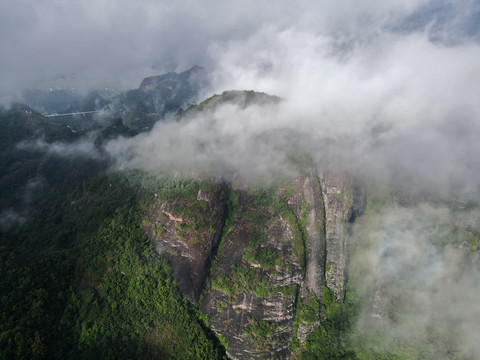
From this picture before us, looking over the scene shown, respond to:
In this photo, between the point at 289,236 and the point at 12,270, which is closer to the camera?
the point at 12,270

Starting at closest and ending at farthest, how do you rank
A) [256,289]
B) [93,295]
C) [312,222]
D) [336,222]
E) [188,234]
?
1. [93,295]
2. [256,289]
3. [188,234]
4. [336,222]
5. [312,222]

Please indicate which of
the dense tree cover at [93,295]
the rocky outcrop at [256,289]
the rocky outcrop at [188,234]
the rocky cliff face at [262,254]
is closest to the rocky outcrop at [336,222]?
the rocky cliff face at [262,254]

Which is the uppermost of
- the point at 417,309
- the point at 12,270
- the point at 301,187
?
the point at 301,187

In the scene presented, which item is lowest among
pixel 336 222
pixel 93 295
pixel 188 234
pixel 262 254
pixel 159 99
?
pixel 93 295

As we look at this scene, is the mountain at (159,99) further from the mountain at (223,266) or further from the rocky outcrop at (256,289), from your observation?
the rocky outcrop at (256,289)

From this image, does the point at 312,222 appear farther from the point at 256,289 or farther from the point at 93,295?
the point at 93,295

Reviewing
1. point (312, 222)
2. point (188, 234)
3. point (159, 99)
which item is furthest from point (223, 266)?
point (159, 99)

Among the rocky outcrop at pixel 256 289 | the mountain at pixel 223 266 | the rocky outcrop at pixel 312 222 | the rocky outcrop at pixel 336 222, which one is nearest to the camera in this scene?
the mountain at pixel 223 266

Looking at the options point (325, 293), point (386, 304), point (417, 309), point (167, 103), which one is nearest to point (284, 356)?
point (325, 293)

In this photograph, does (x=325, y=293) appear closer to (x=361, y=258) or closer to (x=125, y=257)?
(x=361, y=258)
